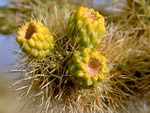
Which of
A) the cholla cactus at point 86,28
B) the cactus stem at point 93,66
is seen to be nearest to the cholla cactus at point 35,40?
the cholla cactus at point 86,28

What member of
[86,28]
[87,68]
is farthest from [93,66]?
[86,28]

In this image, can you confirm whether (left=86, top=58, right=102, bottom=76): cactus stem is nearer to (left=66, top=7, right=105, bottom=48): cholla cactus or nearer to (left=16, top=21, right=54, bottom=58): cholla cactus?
(left=66, top=7, right=105, bottom=48): cholla cactus

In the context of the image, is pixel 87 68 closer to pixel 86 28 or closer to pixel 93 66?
pixel 93 66

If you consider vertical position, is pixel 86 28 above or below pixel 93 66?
above

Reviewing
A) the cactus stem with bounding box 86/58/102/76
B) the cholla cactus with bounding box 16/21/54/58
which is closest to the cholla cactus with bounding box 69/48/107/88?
the cactus stem with bounding box 86/58/102/76

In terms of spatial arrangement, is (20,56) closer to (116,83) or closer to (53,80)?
(53,80)
